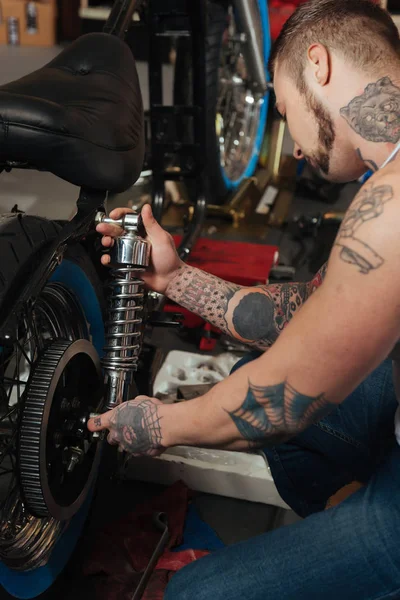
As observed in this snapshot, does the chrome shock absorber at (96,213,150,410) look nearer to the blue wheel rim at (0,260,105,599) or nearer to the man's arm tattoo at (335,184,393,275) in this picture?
the blue wheel rim at (0,260,105,599)

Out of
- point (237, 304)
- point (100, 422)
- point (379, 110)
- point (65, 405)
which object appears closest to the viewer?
point (379, 110)

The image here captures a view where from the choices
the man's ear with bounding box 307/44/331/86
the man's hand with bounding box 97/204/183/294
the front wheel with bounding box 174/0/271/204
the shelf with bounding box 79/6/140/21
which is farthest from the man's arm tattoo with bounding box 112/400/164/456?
the shelf with bounding box 79/6/140/21

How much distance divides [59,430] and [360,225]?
59 centimetres

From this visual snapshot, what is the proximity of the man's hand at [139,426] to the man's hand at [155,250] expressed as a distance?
0.90 feet

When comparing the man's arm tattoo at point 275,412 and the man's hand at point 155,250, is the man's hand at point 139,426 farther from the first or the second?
the man's hand at point 155,250

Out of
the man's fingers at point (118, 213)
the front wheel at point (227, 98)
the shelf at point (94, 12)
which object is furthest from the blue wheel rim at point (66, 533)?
the shelf at point (94, 12)

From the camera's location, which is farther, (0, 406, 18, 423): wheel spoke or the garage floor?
the garage floor

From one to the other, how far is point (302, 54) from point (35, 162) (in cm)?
43

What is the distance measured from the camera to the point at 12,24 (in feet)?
14.6

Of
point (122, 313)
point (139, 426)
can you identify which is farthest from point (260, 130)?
point (139, 426)

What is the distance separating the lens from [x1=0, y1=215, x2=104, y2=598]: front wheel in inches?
38.2

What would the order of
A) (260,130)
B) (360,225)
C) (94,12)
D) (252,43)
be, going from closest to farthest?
(360,225) < (252,43) < (260,130) < (94,12)

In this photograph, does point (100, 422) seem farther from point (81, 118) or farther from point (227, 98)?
point (227, 98)

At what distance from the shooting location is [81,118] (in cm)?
103
